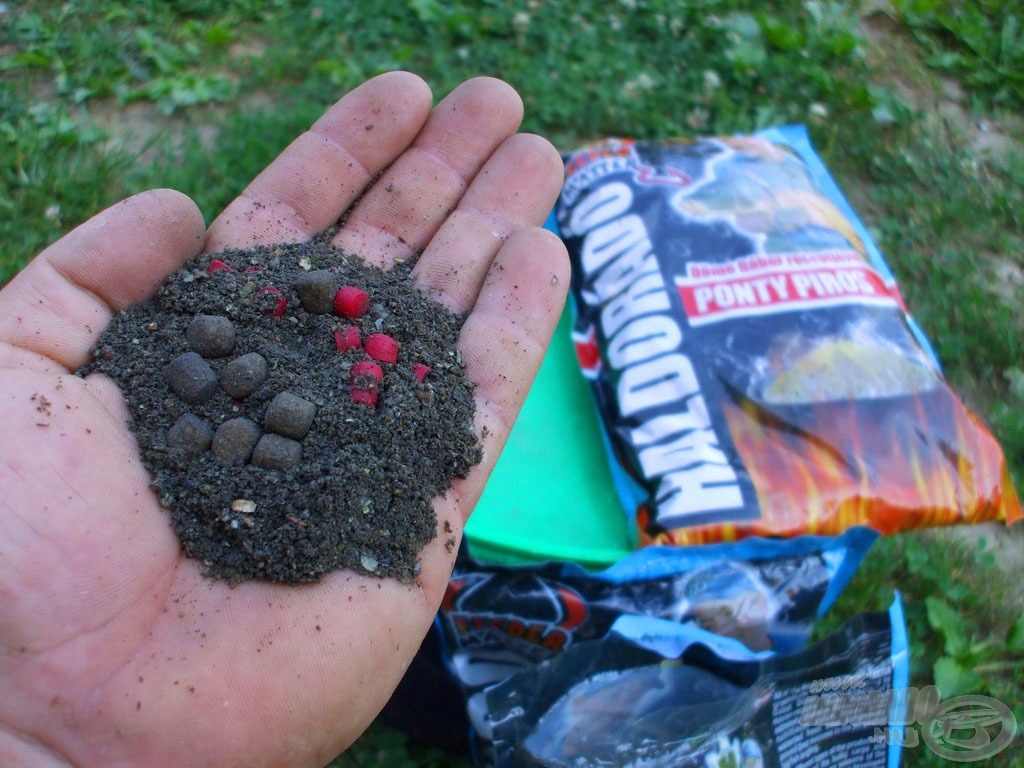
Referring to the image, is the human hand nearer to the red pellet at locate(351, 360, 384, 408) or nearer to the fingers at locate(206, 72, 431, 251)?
the fingers at locate(206, 72, 431, 251)

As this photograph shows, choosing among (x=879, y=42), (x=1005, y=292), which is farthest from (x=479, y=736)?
(x=879, y=42)

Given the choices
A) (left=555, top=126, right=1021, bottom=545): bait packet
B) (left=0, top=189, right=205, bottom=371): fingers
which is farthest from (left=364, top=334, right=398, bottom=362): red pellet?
(left=555, top=126, right=1021, bottom=545): bait packet

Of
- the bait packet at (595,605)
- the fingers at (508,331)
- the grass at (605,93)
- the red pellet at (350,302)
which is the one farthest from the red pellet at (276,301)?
the grass at (605,93)

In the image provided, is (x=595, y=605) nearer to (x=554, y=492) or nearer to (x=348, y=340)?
(x=554, y=492)

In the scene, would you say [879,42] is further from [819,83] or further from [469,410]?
[469,410]

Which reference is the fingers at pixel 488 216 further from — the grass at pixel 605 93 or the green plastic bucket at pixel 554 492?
the grass at pixel 605 93
